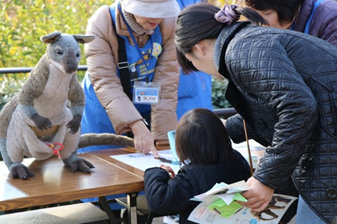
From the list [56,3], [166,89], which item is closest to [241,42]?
[166,89]

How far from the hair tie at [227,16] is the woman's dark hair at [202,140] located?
0.58 metres

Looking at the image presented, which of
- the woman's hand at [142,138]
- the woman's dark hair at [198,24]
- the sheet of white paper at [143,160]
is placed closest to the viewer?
the woman's dark hair at [198,24]

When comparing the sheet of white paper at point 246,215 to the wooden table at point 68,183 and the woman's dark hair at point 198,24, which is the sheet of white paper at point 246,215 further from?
the woman's dark hair at point 198,24

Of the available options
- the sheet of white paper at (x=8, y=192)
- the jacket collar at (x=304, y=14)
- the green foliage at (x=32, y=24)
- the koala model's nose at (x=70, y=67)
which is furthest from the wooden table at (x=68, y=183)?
the green foliage at (x=32, y=24)

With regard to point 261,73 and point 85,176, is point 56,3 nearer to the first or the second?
point 85,176

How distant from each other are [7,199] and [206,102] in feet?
6.32

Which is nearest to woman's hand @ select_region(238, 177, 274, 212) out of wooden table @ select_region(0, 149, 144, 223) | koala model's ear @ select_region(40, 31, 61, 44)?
wooden table @ select_region(0, 149, 144, 223)

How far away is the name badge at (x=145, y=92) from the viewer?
3238mm

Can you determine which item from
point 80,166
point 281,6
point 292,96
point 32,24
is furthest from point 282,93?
point 32,24

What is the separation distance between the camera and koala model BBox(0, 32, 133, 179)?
8.13 ft

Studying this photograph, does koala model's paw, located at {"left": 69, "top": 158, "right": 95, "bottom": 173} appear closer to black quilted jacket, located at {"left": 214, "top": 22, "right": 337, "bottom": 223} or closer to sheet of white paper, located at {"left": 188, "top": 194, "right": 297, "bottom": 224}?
sheet of white paper, located at {"left": 188, "top": 194, "right": 297, "bottom": 224}

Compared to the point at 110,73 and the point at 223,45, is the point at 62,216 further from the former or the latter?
the point at 223,45

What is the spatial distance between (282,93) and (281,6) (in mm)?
873

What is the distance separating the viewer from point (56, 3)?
6.36 meters
